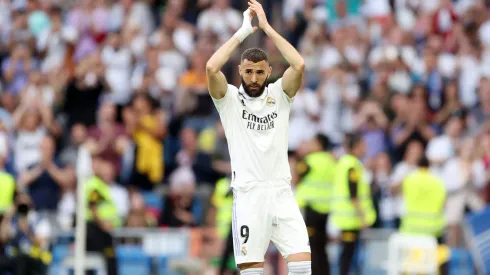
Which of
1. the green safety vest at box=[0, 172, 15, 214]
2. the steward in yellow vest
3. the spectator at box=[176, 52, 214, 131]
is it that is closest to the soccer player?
the steward in yellow vest

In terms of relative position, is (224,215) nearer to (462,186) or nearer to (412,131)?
(462,186)

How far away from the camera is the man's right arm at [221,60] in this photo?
10781mm

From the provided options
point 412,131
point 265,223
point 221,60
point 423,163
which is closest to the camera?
point 221,60

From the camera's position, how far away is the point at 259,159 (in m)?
11.0

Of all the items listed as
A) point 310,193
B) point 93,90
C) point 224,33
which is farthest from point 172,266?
point 224,33

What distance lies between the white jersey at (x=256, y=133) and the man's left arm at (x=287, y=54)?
0.16 m

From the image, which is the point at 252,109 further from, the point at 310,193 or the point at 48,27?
the point at 48,27

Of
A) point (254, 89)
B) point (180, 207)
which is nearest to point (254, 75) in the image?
point (254, 89)

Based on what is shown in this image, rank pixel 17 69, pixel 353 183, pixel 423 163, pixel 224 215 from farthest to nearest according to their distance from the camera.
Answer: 1. pixel 17 69
2. pixel 224 215
3. pixel 423 163
4. pixel 353 183

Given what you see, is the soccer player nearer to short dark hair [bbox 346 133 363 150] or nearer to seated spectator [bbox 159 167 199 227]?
short dark hair [bbox 346 133 363 150]

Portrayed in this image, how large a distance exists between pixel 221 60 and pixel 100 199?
6856mm

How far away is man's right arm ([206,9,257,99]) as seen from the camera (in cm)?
1078

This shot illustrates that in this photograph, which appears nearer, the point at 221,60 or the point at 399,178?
the point at 221,60

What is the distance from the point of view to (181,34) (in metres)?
22.2
